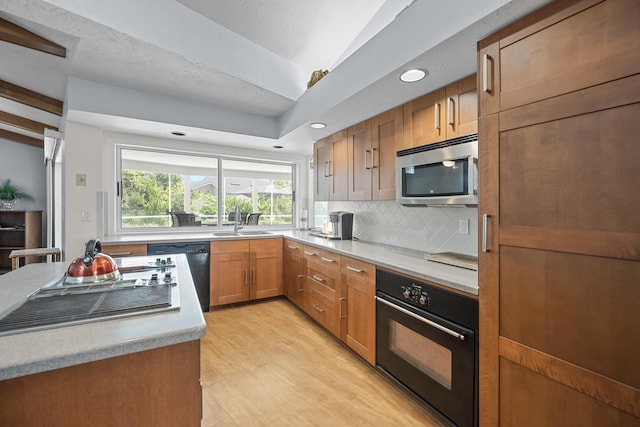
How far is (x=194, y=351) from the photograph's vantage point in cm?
92

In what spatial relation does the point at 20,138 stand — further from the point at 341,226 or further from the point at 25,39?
the point at 341,226

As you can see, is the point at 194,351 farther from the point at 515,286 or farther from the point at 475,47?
the point at 475,47

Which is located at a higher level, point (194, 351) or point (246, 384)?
point (194, 351)

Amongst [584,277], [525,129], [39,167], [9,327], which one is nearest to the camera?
[9,327]

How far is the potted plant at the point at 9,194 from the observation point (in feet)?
16.4

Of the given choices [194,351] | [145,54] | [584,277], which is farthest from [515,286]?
[145,54]

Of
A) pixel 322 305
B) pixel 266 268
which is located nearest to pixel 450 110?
pixel 322 305

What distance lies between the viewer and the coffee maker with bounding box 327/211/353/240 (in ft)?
10.7

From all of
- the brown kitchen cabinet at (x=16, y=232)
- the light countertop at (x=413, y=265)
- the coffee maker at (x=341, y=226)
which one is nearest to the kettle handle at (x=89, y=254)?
the light countertop at (x=413, y=265)

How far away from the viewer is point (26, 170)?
17.7 ft

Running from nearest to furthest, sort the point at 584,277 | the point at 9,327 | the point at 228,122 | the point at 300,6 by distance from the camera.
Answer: the point at 9,327 < the point at 584,277 < the point at 300,6 < the point at 228,122

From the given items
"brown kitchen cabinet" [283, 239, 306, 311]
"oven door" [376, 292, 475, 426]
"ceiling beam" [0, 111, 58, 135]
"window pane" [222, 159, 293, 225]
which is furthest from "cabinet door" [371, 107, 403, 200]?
"ceiling beam" [0, 111, 58, 135]

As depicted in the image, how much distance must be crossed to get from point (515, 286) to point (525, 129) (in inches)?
26.1

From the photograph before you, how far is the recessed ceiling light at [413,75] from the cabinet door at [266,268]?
8.12ft
